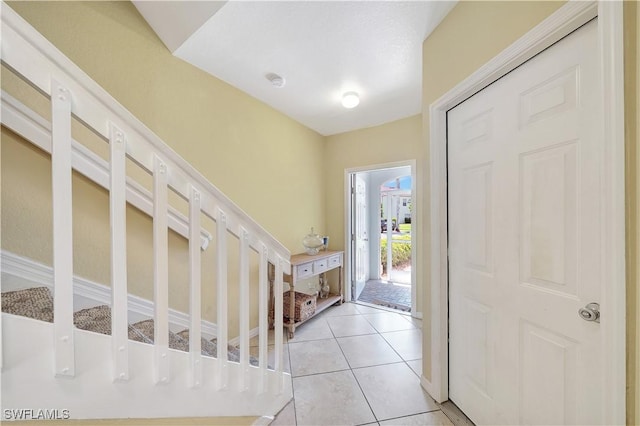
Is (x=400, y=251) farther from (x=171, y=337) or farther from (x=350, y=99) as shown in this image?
(x=171, y=337)

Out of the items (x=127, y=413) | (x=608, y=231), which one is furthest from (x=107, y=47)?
(x=608, y=231)

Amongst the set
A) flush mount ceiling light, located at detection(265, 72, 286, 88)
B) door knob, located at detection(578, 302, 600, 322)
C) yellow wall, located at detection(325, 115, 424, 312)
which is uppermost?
flush mount ceiling light, located at detection(265, 72, 286, 88)

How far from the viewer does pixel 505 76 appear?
1.17m

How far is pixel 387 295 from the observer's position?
3803 mm

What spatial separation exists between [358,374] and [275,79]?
2.67 metres

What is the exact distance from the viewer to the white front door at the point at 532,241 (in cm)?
88

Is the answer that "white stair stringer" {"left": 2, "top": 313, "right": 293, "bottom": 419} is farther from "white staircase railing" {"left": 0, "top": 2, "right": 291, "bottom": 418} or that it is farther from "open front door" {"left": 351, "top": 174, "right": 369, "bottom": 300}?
"open front door" {"left": 351, "top": 174, "right": 369, "bottom": 300}

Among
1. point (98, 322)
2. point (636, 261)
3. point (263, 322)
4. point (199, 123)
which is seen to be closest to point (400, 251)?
point (263, 322)

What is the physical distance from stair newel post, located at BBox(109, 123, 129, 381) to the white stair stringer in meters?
0.03

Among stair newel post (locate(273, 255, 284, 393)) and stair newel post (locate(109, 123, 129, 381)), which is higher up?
stair newel post (locate(109, 123, 129, 381))

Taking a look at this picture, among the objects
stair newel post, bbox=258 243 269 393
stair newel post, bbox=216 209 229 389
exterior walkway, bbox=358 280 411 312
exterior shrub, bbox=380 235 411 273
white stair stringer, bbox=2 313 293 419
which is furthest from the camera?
exterior shrub, bbox=380 235 411 273

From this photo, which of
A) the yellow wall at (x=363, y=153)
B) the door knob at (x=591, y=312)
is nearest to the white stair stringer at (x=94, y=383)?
the door knob at (x=591, y=312)

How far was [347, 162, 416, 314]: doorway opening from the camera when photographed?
345cm

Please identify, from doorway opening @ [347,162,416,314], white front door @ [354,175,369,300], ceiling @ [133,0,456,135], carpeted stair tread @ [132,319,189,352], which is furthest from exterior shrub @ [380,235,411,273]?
carpeted stair tread @ [132,319,189,352]
